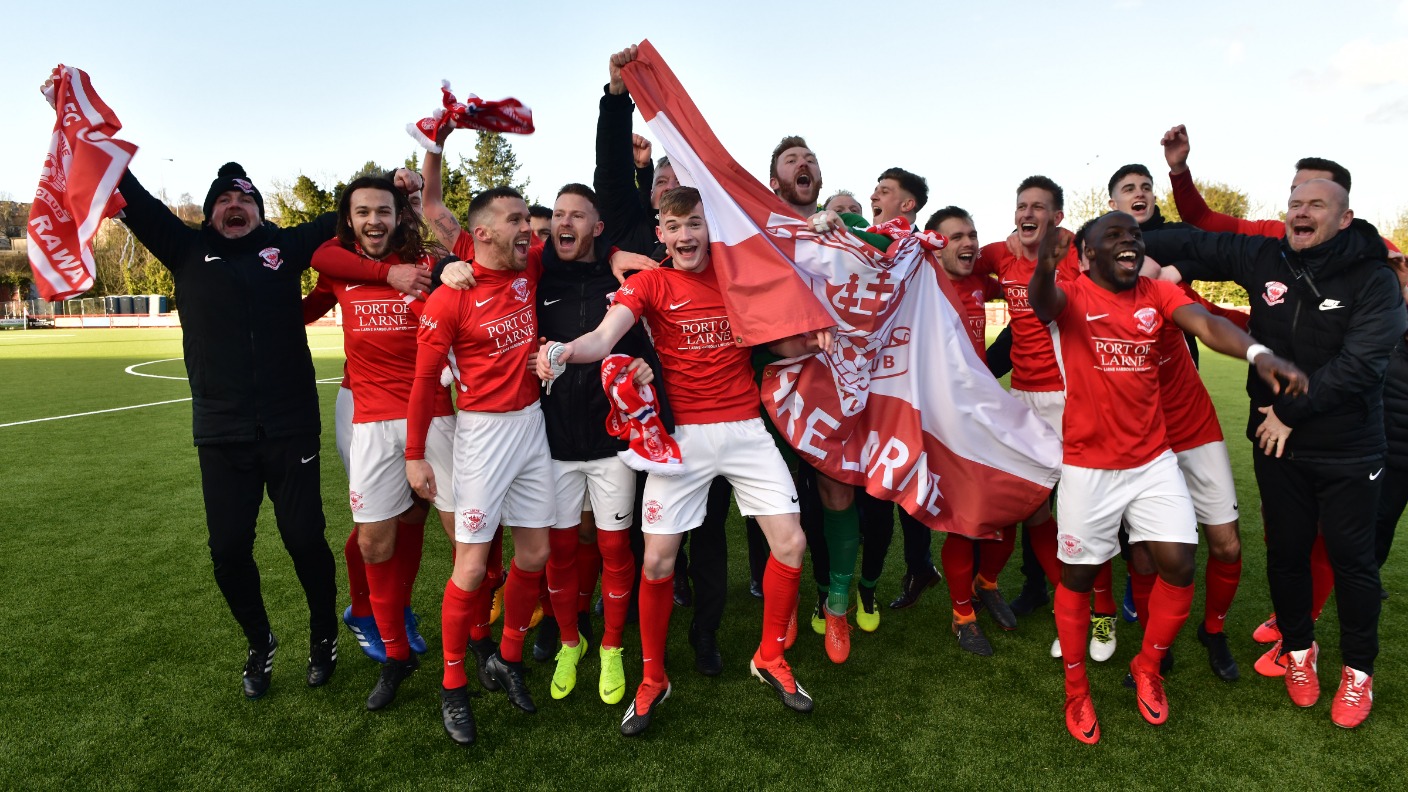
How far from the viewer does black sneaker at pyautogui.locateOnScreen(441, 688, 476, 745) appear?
342cm

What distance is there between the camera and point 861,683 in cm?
396

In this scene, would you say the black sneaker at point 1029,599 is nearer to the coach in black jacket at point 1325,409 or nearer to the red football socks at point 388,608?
the coach in black jacket at point 1325,409

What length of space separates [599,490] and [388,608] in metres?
1.20

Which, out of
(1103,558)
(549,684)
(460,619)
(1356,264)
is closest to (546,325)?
(460,619)

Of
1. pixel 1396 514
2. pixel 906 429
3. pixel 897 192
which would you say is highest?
pixel 897 192

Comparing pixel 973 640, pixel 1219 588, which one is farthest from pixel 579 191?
pixel 1219 588

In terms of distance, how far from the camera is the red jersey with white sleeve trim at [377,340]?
3.89m

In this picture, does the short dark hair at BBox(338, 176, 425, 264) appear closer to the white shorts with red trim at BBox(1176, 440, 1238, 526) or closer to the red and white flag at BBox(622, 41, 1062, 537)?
the red and white flag at BBox(622, 41, 1062, 537)

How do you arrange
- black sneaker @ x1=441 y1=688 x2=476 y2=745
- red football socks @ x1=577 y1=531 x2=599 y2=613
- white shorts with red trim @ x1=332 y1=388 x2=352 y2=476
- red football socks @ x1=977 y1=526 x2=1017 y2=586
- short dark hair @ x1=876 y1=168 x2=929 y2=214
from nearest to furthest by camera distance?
1. black sneaker @ x1=441 y1=688 x2=476 y2=745
2. white shorts with red trim @ x1=332 y1=388 x2=352 y2=476
3. red football socks @ x1=577 y1=531 x2=599 y2=613
4. red football socks @ x1=977 y1=526 x2=1017 y2=586
5. short dark hair @ x1=876 y1=168 x2=929 y2=214

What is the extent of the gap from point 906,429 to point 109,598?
497 cm

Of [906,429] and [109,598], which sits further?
[109,598]

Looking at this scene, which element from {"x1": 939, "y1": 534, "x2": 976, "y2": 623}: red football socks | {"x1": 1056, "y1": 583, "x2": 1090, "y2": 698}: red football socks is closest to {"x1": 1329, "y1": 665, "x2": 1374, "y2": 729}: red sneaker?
{"x1": 1056, "y1": 583, "x2": 1090, "y2": 698}: red football socks

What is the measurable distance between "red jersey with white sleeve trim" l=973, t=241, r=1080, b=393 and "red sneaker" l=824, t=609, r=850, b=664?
1712 mm

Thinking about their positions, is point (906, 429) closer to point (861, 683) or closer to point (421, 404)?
point (861, 683)
